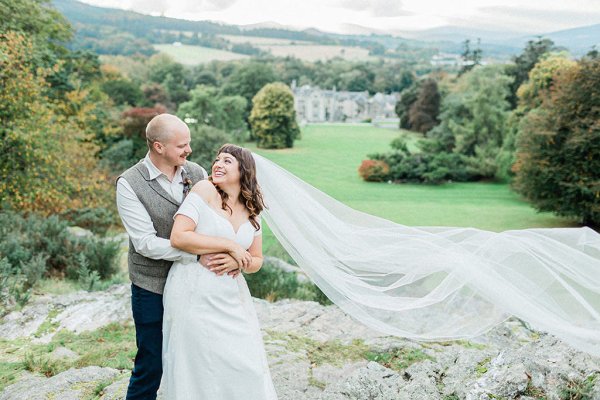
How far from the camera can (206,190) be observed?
129 inches

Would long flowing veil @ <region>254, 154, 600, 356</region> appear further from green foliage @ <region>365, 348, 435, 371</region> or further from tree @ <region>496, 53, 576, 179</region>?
tree @ <region>496, 53, 576, 179</region>

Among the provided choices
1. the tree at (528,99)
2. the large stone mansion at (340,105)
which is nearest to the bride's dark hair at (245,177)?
the tree at (528,99)

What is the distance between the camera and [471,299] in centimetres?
418

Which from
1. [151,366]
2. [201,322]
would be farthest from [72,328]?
[201,322]

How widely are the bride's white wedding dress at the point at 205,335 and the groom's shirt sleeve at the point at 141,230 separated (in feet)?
0.39

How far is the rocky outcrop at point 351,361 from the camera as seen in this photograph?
12.0ft

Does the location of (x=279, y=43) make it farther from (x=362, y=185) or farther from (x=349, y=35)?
(x=362, y=185)

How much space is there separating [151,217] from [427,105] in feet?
160

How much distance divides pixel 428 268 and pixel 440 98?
47848mm

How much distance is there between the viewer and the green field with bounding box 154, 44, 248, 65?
8000 cm

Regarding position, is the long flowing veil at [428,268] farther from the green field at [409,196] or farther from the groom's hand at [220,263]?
the green field at [409,196]

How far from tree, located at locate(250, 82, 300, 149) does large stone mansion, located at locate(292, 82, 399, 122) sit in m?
22.7

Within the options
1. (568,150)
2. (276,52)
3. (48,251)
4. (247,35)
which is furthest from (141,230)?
(247,35)

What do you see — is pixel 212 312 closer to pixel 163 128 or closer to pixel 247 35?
pixel 163 128
